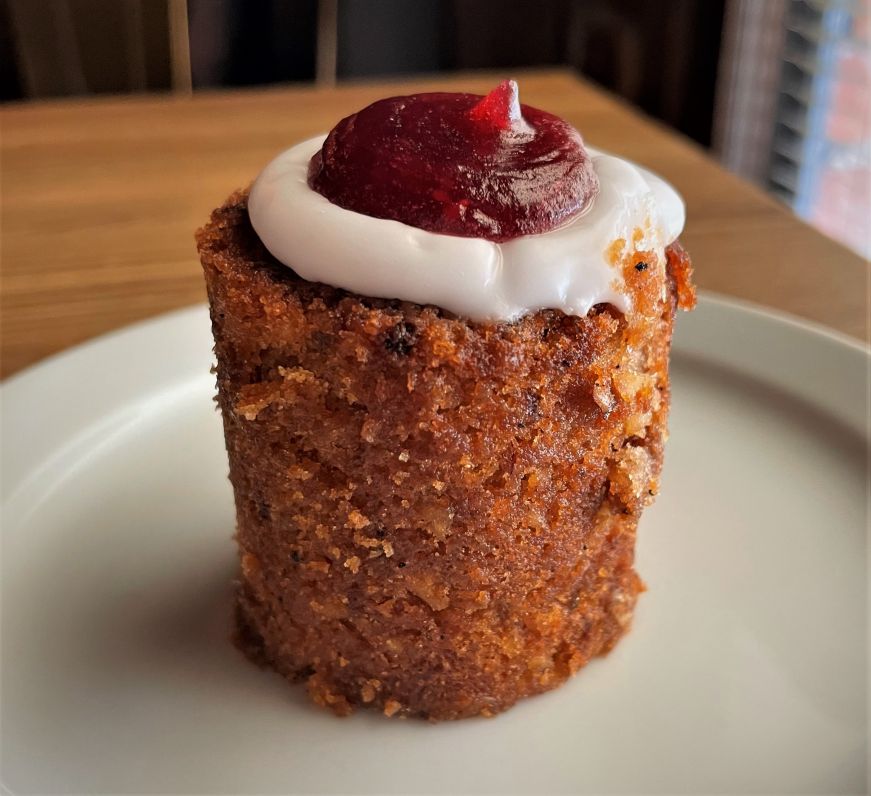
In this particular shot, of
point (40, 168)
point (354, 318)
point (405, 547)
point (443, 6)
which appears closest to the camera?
point (354, 318)

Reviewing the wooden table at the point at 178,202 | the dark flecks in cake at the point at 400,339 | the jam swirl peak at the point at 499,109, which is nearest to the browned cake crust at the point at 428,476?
the dark flecks in cake at the point at 400,339

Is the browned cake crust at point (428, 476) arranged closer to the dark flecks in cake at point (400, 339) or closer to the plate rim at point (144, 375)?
the dark flecks in cake at point (400, 339)

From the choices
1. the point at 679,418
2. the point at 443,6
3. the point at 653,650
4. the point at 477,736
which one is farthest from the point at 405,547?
the point at 443,6

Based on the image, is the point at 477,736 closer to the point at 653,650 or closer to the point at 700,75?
the point at 653,650

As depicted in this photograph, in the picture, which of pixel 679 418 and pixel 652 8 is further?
pixel 652 8

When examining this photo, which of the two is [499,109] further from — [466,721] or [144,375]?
[144,375]

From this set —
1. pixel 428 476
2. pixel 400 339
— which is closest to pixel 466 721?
pixel 428 476

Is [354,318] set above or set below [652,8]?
above
